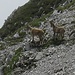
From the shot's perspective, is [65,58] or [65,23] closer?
[65,58]

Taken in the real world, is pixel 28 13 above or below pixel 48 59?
above

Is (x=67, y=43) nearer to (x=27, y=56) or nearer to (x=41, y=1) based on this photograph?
(x=27, y=56)

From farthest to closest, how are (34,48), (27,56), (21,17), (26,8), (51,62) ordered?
(26,8), (21,17), (34,48), (27,56), (51,62)

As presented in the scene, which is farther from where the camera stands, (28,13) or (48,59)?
(28,13)

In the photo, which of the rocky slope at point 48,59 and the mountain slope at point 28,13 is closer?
the rocky slope at point 48,59

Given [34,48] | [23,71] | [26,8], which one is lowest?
[23,71]

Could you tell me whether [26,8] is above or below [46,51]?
above

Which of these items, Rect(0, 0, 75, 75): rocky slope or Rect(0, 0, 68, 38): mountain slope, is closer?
Rect(0, 0, 75, 75): rocky slope

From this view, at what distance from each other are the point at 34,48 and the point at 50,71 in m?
11.3

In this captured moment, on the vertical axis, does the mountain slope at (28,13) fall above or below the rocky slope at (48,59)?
above

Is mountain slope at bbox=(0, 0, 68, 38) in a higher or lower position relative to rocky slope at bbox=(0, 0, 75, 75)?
higher

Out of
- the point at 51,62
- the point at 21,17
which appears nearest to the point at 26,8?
the point at 21,17

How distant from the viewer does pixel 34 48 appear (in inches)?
1510

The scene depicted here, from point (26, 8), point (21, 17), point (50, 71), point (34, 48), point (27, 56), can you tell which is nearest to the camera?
point (50, 71)
